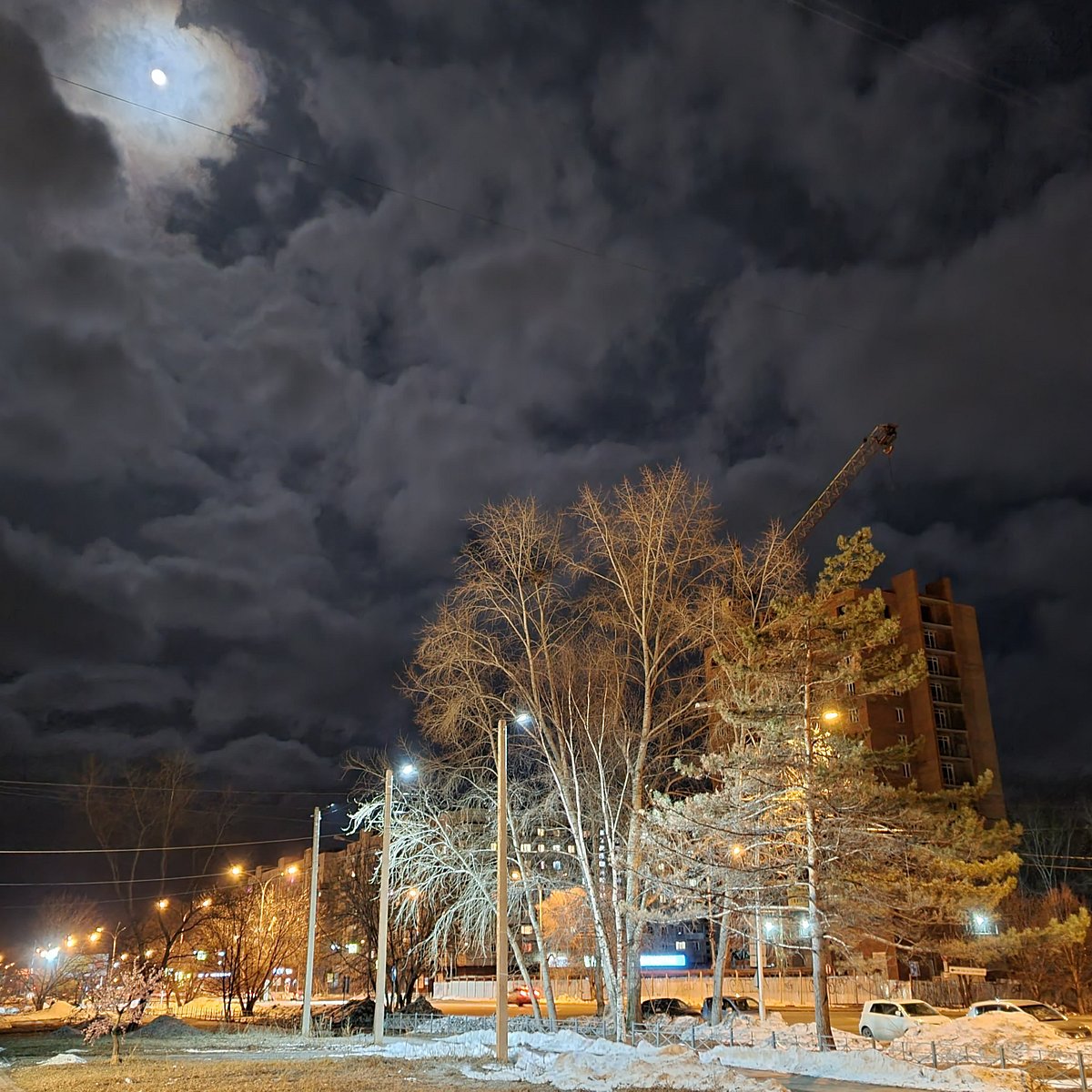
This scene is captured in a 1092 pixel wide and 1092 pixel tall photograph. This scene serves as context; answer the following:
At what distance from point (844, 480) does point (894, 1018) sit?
252 feet

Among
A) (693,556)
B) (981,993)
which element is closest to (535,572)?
(693,556)

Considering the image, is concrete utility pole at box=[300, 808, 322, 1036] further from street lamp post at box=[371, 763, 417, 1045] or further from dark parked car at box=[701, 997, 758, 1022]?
dark parked car at box=[701, 997, 758, 1022]

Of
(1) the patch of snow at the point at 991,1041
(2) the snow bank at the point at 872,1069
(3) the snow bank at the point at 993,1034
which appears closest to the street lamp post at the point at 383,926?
(2) the snow bank at the point at 872,1069

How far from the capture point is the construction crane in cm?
9600

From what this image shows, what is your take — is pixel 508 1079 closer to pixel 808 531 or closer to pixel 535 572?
pixel 535 572

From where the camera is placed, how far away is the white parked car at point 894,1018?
99.9ft

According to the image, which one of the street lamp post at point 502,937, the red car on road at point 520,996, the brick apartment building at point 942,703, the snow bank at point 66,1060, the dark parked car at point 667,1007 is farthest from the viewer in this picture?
the brick apartment building at point 942,703

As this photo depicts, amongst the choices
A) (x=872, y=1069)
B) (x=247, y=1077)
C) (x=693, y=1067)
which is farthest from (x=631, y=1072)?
(x=247, y=1077)

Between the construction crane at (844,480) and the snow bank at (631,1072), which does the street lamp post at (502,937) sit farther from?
the construction crane at (844,480)

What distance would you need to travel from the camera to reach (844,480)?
101688 mm

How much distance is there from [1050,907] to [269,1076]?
49.7 meters

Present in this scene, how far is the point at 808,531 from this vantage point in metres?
105

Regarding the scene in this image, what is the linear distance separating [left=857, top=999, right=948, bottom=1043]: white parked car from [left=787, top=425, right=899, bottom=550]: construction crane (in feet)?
220

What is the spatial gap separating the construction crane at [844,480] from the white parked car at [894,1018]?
67.2 metres
